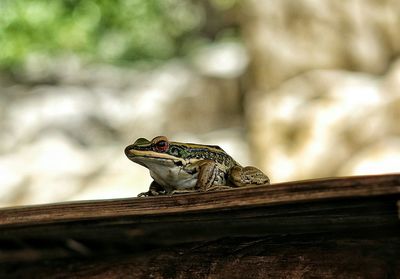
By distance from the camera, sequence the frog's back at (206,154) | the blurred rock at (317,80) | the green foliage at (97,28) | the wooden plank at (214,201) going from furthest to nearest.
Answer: the green foliage at (97,28) < the blurred rock at (317,80) < the frog's back at (206,154) < the wooden plank at (214,201)

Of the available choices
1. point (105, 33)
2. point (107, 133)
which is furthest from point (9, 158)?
point (105, 33)

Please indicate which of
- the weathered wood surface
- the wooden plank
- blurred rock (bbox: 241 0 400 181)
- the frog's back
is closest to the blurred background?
blurred rock (bbox: 241 0 400 181)

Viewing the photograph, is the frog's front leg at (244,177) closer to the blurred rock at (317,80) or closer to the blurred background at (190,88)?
the blurred background at (190,88)

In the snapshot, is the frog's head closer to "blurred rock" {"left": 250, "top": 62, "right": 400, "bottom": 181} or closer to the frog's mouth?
the frog's mouth

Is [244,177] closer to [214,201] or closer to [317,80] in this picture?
[214,201]

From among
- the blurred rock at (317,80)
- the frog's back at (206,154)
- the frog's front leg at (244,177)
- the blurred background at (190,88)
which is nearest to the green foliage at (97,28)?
the blurred background at (190,88)

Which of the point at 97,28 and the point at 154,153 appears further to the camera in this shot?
the point at 97,28

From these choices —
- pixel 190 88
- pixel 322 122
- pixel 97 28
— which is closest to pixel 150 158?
pixel 322 122
